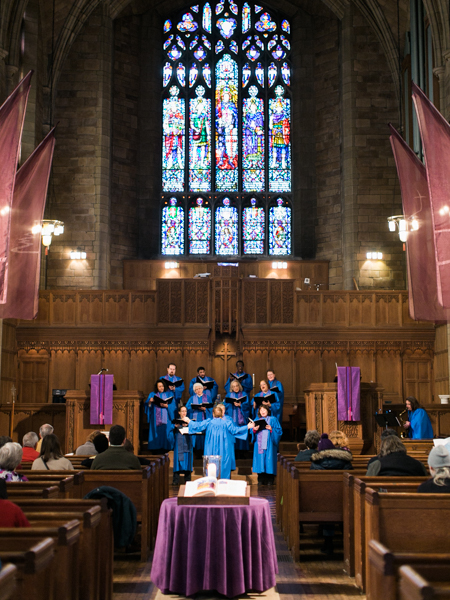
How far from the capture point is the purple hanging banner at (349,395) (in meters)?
12.6

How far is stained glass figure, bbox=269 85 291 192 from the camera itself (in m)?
21.5

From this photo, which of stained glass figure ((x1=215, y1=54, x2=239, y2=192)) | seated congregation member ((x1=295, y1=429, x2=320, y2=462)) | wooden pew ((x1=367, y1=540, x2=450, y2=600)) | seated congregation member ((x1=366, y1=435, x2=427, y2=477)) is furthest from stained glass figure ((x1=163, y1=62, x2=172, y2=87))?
wooden pew ((x1=367, y1=540, x2=450, y2=600))

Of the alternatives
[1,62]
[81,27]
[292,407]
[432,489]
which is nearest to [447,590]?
[432,489]

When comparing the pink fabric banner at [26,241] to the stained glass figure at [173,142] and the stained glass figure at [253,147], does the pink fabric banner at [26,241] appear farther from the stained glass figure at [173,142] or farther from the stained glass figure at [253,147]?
the stained glass figure at [253,147]

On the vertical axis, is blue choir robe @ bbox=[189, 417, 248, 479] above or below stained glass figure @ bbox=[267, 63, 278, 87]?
below

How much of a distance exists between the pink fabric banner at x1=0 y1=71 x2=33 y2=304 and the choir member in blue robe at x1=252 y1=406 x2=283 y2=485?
4645 millimetres

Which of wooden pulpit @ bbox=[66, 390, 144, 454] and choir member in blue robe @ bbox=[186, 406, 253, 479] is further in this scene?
wooden pulpit @ bbox=[66, 390, 144, 454]

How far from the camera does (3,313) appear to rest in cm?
1002

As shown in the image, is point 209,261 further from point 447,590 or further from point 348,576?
point 447,590

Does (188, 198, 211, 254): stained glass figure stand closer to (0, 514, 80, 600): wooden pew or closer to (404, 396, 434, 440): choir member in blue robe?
(404, 396, 434, 440): choir member in blue robe

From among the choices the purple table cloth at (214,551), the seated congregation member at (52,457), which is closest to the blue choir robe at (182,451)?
the seated congregation member at (52,457)

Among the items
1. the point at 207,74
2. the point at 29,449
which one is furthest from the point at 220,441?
the point at 207,74

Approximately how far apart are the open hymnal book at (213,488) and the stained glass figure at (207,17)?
19.1m

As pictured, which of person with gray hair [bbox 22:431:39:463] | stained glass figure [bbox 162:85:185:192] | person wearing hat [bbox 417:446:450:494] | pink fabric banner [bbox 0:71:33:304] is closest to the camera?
person wearing hat [bbox 417:446:450:494]
